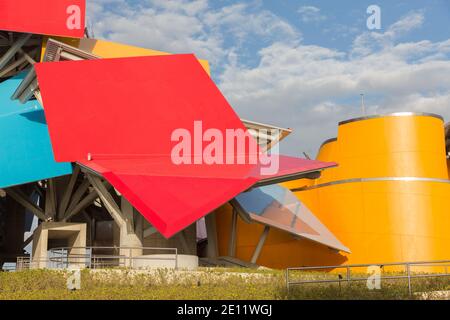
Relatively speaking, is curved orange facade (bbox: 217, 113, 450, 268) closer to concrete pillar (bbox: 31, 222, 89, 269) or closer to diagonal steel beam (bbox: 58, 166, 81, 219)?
concrete pillar (bbox: 31, 222, 89, 269)

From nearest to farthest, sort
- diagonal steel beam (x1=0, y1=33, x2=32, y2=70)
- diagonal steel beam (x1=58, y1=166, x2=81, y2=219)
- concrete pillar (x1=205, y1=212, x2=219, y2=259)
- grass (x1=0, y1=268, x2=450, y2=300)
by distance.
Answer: grass (x1=0, y1=268, x2=450, y2=300), diagonal steel beam (x1=58, y1=166, x2=81, y2=219), concrete pillar (x1=205, y1=212, x2=219, y2=259), diagonal steel beam (x1=0, y1=33, x2=32, y2=70)

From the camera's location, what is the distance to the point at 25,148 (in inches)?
1039

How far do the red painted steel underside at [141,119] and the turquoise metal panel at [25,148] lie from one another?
11.5 ft

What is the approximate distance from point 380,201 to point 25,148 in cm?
1845

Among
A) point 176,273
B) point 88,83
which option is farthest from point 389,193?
point 88,83

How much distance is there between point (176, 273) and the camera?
18.5 meters

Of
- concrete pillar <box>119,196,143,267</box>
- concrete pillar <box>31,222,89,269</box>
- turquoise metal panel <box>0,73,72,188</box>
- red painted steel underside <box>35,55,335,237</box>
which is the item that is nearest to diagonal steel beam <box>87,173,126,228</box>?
concrete pillar <box>119,196,143,267</box>

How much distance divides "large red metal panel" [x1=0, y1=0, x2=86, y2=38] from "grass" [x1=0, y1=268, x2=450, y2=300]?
19.4 m

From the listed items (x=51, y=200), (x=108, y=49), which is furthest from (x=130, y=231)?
(x=108, y=49)

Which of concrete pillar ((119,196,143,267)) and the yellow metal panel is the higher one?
the yellow metal panel

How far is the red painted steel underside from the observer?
2089 centimetres

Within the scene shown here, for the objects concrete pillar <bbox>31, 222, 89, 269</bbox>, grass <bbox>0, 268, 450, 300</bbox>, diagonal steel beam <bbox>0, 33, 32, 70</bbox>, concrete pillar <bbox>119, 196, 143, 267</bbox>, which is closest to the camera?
grass <bbox>0, 268, 450, 300</bbox>

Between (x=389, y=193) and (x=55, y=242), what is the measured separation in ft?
79.9

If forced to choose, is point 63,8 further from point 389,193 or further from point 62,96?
point 389,193
